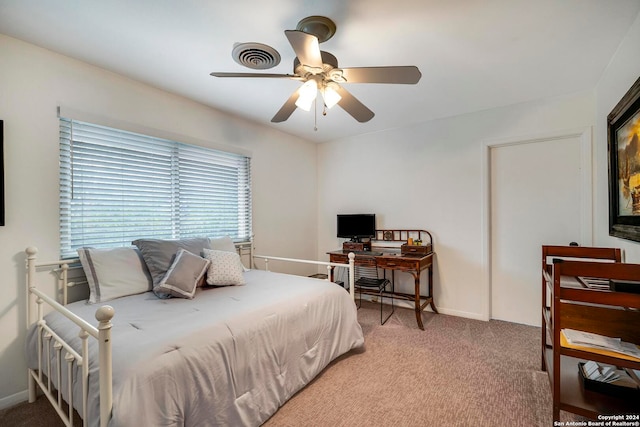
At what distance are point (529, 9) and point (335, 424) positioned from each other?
2.53 metres

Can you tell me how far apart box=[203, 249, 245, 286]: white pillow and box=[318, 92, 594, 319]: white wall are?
2.11 metres

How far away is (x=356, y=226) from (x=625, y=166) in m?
2.49

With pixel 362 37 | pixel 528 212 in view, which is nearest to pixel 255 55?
pixel 362 37

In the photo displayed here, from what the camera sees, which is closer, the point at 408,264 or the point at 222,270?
the point at 222,270

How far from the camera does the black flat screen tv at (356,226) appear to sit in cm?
367

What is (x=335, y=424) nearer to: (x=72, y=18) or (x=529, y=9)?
(x=529, y=9)

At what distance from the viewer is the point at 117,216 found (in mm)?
2258

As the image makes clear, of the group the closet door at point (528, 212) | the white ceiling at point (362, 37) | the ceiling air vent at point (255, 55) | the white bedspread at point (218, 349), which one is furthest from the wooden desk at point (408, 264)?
the ceiling air vent at point (255, 55)

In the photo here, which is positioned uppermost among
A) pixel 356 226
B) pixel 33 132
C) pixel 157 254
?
pixel 33 132

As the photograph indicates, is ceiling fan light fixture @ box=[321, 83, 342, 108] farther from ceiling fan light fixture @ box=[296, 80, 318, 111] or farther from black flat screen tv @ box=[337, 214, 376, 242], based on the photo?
black flat screen tv @ box=[337, 214, 376, 242]

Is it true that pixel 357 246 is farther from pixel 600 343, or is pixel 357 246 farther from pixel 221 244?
pixel 600 343

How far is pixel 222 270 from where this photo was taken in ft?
Answer: 7.38

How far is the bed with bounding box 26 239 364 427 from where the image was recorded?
110 cm

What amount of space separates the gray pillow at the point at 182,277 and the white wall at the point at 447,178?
240 cm
